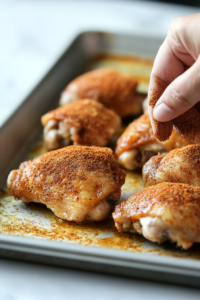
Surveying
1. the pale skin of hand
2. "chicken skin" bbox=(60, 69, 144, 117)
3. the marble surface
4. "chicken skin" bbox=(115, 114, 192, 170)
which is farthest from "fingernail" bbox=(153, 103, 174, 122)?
the marble surface

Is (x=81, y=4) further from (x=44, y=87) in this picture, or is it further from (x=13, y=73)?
(x=44, y=87)

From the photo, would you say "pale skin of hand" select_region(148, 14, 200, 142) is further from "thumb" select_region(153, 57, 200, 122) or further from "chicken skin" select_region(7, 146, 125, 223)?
"chicken skin" select_region(7, 146, 125, 223)

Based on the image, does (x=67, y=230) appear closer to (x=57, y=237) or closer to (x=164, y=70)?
(x=57, y=237)

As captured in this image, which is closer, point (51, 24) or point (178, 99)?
point (178, 99)

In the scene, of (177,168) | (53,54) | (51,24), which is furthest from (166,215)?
(51,24)

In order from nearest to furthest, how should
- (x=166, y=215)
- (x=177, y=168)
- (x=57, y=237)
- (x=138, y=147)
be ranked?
(x=166, y=215), (x=57, y=237), (x=177, y=168), (x=138, y=147)

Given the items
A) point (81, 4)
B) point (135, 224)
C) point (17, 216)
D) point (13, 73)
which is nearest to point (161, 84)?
point (135, 224)

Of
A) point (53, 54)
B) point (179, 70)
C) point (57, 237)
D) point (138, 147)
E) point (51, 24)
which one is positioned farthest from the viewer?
point (51, 24)
